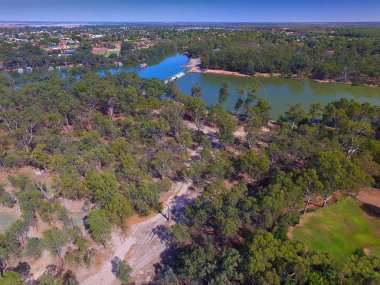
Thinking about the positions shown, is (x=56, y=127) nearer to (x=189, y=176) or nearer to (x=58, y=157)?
(x=58, y=157)

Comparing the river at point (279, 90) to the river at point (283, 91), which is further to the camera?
the river at point (279, 90)

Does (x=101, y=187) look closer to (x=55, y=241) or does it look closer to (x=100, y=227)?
(x=100, y=227)

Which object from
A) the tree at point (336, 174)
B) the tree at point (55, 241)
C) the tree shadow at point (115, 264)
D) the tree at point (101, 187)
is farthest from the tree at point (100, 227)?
the tree at point (336, 174)

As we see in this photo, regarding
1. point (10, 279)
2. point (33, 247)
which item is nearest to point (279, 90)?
point (33, 247)

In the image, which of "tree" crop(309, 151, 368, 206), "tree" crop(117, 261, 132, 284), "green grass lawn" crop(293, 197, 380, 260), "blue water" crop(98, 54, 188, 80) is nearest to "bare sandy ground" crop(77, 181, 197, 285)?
"tree" crop(117, 261, 132, 284)

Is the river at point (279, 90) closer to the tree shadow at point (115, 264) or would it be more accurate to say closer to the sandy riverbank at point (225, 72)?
the sandy riverbank at point (225, 72)

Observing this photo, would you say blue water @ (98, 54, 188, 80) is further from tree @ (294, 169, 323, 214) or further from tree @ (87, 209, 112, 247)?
tree @ (87, 209, 112, 247)

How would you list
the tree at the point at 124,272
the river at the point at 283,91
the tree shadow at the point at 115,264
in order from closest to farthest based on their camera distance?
the tree at the point at 124,272 → the tree shadow at the point at 115,264 → the river at the point at 283,91

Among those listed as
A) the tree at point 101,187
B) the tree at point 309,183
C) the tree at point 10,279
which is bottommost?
the tree at point 10,279
